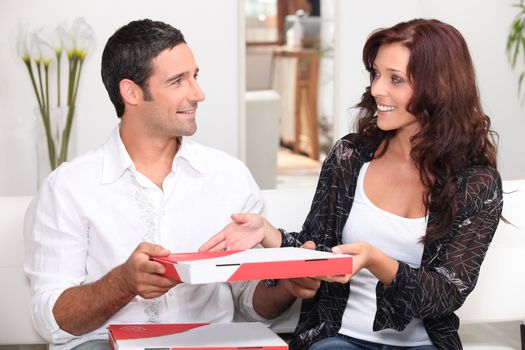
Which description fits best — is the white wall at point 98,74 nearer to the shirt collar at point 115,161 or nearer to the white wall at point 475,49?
the white wall at point 475,49

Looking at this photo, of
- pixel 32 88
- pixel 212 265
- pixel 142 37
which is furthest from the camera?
pixel 32 88

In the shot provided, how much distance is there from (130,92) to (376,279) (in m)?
0.85

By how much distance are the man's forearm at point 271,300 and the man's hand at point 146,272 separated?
1.21ft

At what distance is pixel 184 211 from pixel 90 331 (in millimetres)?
403

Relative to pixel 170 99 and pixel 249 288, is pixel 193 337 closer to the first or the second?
pixel 249 288

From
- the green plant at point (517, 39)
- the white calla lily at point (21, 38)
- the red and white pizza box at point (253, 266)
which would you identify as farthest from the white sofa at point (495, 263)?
the green plant at point (517, 39)

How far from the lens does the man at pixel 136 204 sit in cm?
238

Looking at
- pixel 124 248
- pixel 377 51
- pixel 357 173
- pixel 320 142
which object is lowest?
pixel 320 142

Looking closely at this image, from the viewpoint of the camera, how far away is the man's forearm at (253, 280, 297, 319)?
245 centimetres

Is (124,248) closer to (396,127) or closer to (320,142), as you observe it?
(396,127)

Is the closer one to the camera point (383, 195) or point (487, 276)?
point (383, 195)

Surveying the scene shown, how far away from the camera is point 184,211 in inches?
98.9

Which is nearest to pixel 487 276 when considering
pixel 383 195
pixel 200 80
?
pixel 383 195

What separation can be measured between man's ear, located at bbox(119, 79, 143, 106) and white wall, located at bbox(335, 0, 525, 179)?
2.60 m
